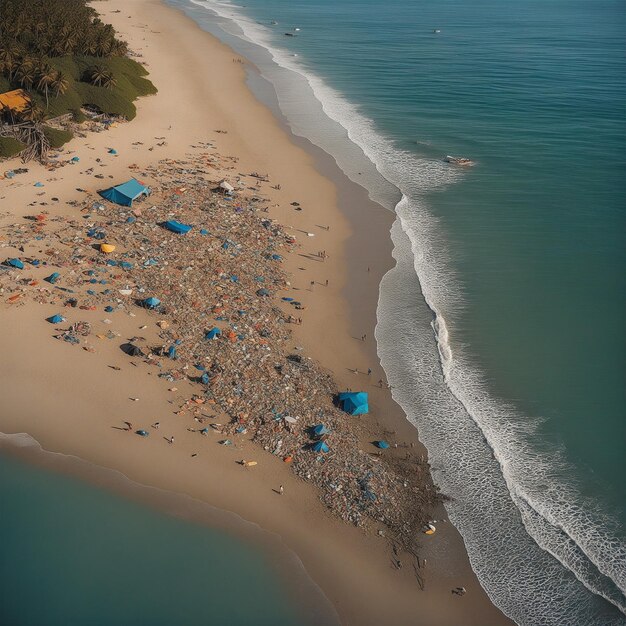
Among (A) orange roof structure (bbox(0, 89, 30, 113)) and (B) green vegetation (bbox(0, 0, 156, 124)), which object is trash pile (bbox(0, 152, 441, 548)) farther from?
(B) green vegetation (bbox(0, 0, 156, 124))

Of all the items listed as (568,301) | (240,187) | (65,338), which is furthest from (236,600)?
(240,187)

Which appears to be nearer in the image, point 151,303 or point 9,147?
point 151,303

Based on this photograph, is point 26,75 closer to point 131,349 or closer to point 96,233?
point 96,233

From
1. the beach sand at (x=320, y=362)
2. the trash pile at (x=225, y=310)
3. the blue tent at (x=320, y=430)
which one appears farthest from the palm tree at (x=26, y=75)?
the blue tent at (x=320, y=430)

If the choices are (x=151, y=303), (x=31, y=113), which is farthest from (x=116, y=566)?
(x=31, y=113)

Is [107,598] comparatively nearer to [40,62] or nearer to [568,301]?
[568,301]

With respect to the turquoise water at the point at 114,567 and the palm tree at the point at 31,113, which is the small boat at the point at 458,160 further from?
the turquoise water at the point at 114,567

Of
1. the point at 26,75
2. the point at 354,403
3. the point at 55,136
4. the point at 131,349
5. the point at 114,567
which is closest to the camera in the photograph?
the point at 114,567
